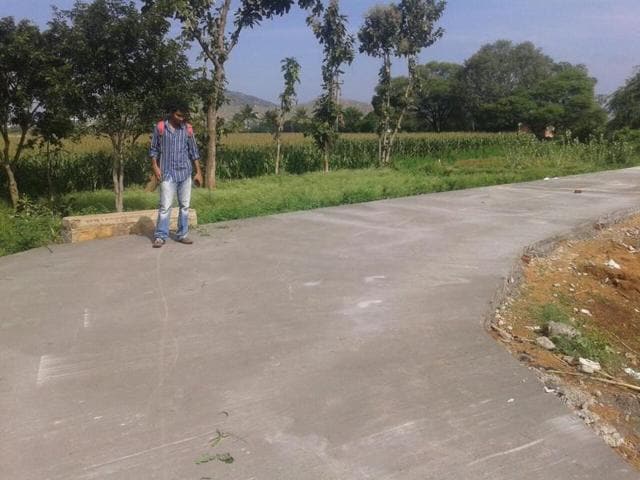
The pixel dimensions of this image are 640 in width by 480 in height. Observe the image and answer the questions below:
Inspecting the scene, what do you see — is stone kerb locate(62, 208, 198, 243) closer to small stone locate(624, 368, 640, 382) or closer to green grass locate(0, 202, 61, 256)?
green grass locate(0, 202, 61, 256)

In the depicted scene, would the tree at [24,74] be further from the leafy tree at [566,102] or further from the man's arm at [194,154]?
the leafy tree at [566,102]

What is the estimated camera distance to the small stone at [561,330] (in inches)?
179

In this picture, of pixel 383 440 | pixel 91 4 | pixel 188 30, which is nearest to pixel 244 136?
pixel 188 30

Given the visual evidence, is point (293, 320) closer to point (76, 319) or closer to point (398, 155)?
point (76, 319)

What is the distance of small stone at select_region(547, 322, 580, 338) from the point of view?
4.54 meters

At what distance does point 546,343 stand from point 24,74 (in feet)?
29.1

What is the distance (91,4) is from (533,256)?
6975 millimetres

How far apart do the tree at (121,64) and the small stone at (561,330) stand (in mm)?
6509

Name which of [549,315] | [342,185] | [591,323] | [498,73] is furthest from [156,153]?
[498,73]

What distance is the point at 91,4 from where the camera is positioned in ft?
30.0

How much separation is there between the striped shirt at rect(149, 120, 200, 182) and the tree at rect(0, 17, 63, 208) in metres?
2.97

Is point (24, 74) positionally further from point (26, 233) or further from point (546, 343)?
point (546, 343)

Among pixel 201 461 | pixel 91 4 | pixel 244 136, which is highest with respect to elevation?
pixel 91 4

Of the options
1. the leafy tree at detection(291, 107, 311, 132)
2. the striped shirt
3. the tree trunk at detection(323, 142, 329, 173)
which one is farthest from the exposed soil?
the leafy tree at detection(291, 107, 311, 132)
